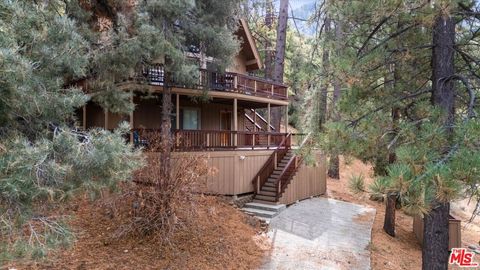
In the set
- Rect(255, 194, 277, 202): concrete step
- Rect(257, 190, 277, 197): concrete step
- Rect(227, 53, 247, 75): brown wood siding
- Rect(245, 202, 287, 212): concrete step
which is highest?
Rect(227, 53, 247, 75): brown wood siding

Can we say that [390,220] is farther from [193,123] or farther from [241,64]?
[241,64]

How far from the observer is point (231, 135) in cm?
1254

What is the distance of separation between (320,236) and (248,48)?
10.4m

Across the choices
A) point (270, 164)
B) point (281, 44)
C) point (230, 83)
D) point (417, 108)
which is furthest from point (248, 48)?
point (417, 108)

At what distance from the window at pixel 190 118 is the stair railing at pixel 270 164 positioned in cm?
408

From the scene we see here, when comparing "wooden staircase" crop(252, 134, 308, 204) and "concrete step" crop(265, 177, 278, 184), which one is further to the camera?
"concrete step" crop(265, 177, 278, 184)

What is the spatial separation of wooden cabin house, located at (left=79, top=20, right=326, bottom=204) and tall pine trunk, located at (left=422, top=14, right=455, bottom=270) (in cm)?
582

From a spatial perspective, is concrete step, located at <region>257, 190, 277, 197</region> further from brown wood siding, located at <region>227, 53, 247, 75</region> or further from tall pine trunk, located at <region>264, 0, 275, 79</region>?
tall pine trunk, located at <region>264, 0, 275, 79</region>

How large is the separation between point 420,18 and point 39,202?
19.5ft

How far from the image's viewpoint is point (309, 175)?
1427 cm

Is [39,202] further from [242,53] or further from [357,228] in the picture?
[242,53]

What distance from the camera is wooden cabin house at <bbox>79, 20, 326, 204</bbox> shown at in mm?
11242

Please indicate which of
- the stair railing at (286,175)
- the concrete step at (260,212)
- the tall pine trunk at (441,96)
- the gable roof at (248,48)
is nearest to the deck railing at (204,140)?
the stair railing at (286,175)

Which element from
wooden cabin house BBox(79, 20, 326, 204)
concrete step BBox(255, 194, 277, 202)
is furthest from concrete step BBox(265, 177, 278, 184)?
concrete step BBox(255, 194, 277, 202)
